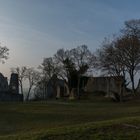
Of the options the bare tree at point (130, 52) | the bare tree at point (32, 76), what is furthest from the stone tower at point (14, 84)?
the bare tree at point (130, 52)

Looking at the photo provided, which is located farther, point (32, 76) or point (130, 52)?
point (32, 76)

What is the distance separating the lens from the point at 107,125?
1545 centimetres

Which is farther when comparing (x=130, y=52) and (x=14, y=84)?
(x=14, y=84)

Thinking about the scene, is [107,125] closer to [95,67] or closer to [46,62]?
[95,67]

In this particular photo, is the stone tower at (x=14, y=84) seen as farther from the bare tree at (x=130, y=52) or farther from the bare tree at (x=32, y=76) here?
the bare tree at (x=130, y=52)

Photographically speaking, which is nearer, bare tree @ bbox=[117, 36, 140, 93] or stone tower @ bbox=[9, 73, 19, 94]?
bare tree @ bbox=[117, 36, 140, 93]

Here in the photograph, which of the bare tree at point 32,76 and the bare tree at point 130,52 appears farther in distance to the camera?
the bare tree at point 32,76

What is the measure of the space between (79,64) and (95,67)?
16662 millimetres

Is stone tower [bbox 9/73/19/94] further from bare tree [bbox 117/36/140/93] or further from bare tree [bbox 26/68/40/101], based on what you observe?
bare tree [bbox 117/36/140/93]

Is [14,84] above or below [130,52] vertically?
below

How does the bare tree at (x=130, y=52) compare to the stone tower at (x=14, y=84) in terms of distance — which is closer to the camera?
the bare tree at (x=130, y=52)

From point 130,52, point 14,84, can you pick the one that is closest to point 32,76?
point 14,84

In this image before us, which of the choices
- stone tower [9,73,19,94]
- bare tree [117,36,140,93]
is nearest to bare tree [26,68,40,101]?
stone tower [9,73,19,94]

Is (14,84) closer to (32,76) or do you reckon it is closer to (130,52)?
(32,76)
